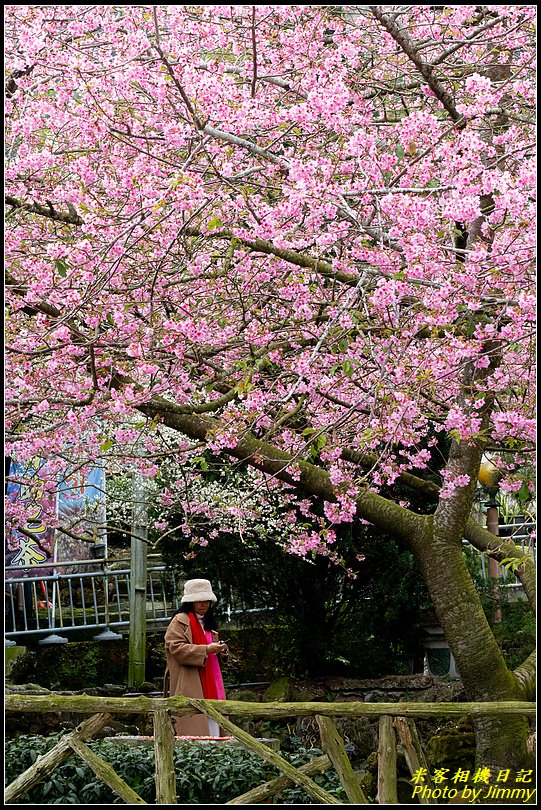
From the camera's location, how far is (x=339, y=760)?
13.9 feet

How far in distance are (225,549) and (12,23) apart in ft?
20.4

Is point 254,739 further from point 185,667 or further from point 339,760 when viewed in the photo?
point 185,667

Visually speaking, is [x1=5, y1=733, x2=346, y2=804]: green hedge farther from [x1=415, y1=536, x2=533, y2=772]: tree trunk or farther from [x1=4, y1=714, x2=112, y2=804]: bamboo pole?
[x1=415, y1=536, x2=533, y2=772]: tree trunk

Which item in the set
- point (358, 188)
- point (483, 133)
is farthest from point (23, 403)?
point (483, 133)

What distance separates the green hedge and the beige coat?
1.13 metres

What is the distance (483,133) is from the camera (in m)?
5.55

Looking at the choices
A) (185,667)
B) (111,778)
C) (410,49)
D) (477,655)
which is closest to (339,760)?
(111,778)

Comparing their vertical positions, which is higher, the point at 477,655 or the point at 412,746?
the point at 477,655

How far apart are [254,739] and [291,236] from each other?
2.65 meters

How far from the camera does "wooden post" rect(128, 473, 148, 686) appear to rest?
33.6 feet

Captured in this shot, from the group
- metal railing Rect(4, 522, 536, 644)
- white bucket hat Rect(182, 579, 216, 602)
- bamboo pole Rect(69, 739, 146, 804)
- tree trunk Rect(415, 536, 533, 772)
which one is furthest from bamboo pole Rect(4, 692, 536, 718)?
metal railing Rect(4, 522, 536, 644)

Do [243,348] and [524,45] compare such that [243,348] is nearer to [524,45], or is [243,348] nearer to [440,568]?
[440,568]

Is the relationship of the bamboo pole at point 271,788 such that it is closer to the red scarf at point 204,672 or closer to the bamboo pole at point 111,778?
the bamboo pole at point 111,778

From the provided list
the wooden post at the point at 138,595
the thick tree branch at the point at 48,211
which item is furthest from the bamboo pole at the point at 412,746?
the wooden post at the point at 138,595
